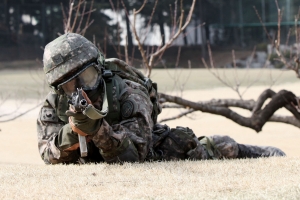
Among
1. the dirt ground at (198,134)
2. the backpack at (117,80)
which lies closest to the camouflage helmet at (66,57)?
the backpack at (117,80)

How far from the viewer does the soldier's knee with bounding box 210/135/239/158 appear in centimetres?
562

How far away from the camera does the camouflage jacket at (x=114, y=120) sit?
464cm

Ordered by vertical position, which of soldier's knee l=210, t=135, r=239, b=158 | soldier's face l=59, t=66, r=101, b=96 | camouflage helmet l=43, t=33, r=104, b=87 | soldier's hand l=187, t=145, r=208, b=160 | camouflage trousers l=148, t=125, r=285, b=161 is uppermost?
camouflage helmet l=43, t=33, r=104, b=87

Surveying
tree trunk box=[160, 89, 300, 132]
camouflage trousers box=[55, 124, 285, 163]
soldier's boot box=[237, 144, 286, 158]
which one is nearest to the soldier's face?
camouflage trousers box=[55, 124, 285, 163]

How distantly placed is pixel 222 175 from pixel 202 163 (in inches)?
21.9

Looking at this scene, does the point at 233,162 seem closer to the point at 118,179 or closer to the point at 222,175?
the point at 222,175

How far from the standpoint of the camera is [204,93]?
2569 centimetres

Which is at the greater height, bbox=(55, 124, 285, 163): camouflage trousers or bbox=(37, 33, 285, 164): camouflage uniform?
bbox=(37, 33, 285, 164): camouflage uniform

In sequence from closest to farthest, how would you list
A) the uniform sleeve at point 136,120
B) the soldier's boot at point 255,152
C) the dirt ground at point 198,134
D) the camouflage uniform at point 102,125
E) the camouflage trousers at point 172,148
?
the camouflage uniform at point 102,125, the uniform sleeve at point 136,120, the camouflage trousers at point 172,148, the soldier's boot at point 255,152, the dirt ground at point 198,134

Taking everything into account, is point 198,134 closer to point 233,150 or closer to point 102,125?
point 233,150

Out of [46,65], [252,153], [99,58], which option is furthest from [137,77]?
[252,153]

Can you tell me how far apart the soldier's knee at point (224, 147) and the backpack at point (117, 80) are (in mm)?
637

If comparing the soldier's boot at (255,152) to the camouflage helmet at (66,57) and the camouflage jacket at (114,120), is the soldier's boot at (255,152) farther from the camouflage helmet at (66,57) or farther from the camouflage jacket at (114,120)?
the camouflage helmet at (66,57)

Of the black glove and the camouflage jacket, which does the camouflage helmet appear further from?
the black glove
